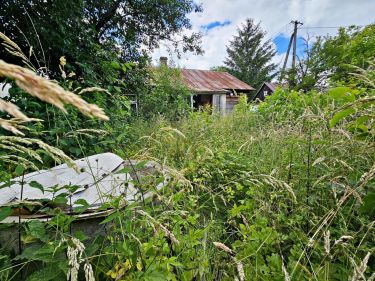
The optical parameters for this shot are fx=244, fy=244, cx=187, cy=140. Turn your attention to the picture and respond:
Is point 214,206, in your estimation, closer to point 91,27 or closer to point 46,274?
point 46,274

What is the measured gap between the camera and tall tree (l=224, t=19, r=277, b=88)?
35.1 metres

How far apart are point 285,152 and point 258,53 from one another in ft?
124

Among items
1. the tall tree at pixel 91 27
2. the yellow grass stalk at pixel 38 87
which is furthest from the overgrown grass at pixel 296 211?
the tall tree at pixel 91 27

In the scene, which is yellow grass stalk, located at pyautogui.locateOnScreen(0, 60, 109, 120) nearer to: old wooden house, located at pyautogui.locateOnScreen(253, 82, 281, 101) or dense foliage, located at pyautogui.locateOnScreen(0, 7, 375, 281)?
dense foliage, located at pyautogui.locateOnScreen(0, 7, 375, 281)

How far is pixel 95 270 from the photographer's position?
976 millimetres

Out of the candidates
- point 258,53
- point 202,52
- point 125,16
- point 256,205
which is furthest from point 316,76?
point 258,53

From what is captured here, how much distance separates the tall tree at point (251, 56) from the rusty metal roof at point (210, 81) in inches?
600

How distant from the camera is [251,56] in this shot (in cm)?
3606

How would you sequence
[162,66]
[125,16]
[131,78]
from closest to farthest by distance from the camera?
[131,78] → [125,16] → [162,66]

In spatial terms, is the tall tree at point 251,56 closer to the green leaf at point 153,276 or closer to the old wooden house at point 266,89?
the old wooden house at point 266,89

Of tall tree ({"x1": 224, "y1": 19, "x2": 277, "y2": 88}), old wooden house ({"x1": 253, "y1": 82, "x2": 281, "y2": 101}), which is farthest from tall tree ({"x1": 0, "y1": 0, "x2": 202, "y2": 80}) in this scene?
tall tree ({"x1": 224, "y1": 19, "x2": 277, "y2": 88})

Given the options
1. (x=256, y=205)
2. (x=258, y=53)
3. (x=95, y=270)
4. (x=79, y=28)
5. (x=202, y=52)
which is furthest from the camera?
(x=258, y=53)

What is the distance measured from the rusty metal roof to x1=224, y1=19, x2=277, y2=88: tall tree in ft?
50.0

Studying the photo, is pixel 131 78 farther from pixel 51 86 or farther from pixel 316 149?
pixel 51 86
